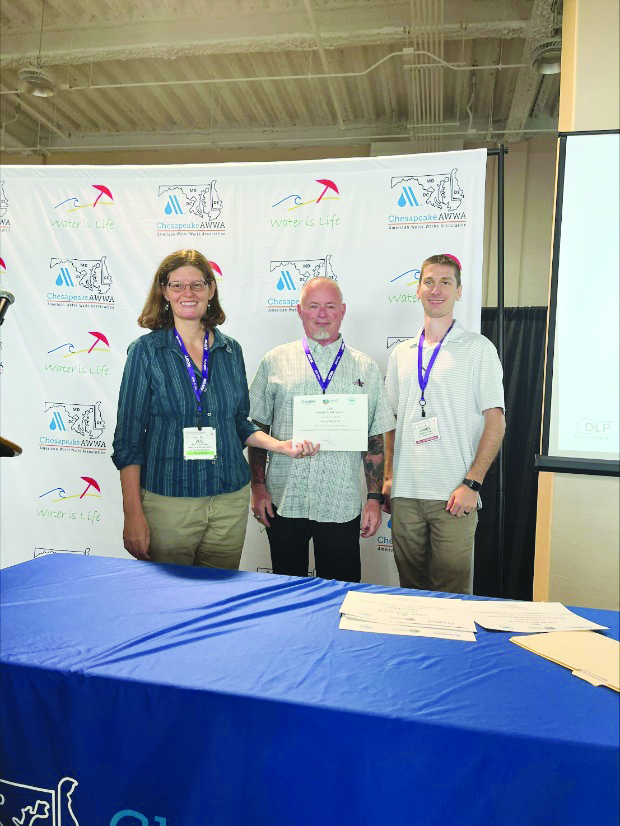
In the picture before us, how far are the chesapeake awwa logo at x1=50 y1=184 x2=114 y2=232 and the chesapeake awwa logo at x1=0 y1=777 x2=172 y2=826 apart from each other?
2.44 metres

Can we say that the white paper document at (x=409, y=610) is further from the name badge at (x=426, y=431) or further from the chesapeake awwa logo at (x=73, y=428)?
the chesapeake awwa logo at (x=73, y=428)

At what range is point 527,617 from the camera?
1381 millimetres

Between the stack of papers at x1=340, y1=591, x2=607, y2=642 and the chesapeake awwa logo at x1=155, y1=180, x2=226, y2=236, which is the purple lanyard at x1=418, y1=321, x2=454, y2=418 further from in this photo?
the chesapeake awwa logo at x1=155, y1=180, x2=226, y2=236

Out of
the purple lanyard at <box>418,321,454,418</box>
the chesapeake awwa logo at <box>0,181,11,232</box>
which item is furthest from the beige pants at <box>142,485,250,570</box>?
the chesapeake awwa logo at <box>0,181,11,232</box>

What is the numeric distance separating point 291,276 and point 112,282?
861 millimetres

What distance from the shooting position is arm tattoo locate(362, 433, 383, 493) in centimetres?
239

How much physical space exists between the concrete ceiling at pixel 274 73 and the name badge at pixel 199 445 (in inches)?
111

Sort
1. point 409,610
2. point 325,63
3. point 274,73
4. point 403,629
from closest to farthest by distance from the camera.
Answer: point 403,629, point 409,610, point 325,63, point 274,73

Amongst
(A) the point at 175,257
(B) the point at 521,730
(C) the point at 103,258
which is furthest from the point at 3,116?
(B) the point at 521,730

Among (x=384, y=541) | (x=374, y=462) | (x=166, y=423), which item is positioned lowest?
(x=384, y=541)

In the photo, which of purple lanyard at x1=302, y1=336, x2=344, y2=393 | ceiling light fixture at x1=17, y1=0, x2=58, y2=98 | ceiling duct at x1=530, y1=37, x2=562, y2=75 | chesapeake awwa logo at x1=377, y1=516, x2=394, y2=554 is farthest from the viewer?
ceiling light fixture at x1=17, y1=0, x2=58, y2=98

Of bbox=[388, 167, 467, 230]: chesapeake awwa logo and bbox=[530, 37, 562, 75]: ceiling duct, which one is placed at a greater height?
bbox=[530, 37, 562, 75]: ceiling duct

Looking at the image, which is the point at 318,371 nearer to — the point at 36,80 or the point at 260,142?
the point at 36,80

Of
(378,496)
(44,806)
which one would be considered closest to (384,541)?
(378,496)
